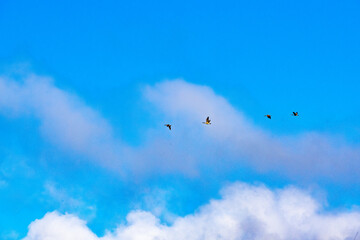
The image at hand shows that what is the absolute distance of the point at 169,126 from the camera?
12419 centimetres

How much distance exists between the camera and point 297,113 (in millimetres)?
119125

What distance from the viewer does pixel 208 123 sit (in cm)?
12050

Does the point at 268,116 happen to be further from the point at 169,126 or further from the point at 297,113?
the point at 169,126

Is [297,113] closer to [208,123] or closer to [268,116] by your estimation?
[268,116]

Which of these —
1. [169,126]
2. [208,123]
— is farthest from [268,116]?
[169,126]

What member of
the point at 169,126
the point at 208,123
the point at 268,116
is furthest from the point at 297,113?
the point at 169,126

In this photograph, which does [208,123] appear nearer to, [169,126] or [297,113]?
[169,126]

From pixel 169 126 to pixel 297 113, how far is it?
170 ft

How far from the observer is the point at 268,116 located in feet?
390

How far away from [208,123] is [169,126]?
1637 centimetres

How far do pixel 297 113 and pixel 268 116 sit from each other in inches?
463

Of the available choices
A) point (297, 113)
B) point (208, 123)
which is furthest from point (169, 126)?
point (297, 113)

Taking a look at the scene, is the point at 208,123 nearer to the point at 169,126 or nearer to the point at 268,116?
the point at 169,126

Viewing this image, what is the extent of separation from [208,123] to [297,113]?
35695 millimetres
